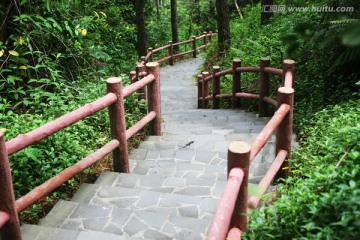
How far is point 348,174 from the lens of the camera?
2.28 metres

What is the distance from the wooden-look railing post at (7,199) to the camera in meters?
2.60

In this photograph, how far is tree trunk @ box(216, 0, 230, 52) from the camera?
41.2 feet

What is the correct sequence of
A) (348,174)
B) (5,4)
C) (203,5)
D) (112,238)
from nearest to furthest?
(348,174) → (112,238) → (5,4) → (203,5)

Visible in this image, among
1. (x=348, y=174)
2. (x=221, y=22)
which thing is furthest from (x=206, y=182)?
(x=221, y=22)

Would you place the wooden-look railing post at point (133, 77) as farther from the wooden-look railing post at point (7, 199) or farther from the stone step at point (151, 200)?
the wooden-look railing post at point (7, 199)

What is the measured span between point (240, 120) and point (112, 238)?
4425 mm

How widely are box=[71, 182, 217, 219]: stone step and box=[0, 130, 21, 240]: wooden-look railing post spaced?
90 centimetres

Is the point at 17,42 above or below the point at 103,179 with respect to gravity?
above

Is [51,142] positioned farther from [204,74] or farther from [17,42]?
[204,74]

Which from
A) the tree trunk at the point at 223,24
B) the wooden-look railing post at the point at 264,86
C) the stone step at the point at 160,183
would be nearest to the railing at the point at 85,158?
the stone step at the point at 160,183

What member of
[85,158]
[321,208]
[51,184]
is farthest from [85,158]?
[321,208]

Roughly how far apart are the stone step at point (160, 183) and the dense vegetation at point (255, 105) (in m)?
0.33

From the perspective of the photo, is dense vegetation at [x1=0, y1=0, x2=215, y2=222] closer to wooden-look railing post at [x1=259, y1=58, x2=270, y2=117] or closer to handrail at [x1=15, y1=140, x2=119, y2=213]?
handrail at [x1=15, y1=140, x2=119, y2=213]

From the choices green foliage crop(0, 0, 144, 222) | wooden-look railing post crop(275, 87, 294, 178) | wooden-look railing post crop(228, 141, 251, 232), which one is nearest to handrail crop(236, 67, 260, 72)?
green foliage crop(0, 0, 144, 222)
